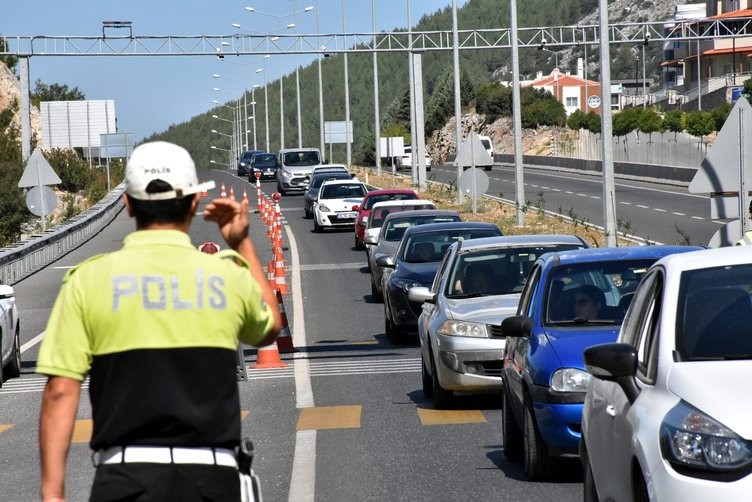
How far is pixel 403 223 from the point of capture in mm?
28469

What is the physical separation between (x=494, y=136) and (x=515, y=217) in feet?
292

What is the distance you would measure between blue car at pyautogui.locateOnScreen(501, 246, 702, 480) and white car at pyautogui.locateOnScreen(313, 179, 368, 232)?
1419 inches

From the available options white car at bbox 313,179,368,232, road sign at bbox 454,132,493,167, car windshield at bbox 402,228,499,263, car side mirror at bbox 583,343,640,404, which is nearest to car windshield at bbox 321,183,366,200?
white car at bbox 313,179,368,232

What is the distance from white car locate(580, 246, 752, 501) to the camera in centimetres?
540

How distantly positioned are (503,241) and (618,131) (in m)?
84.0

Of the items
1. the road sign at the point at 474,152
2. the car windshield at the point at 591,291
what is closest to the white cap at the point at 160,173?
the car windshield at the point at 591,291

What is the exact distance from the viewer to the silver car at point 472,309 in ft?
44.1

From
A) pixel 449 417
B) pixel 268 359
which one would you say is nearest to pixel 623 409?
pixel 449 417

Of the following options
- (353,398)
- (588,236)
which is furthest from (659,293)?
(588,236)

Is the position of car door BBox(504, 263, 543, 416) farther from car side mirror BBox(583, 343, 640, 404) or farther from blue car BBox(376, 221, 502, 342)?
blue car BBox(376, 221, 502, 342)

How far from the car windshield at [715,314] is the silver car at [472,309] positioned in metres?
6.75

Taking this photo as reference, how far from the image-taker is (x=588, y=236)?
37250 millimetres

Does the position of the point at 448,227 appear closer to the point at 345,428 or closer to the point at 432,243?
the point at 432,243

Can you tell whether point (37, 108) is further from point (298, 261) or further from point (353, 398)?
point (353, 398)
